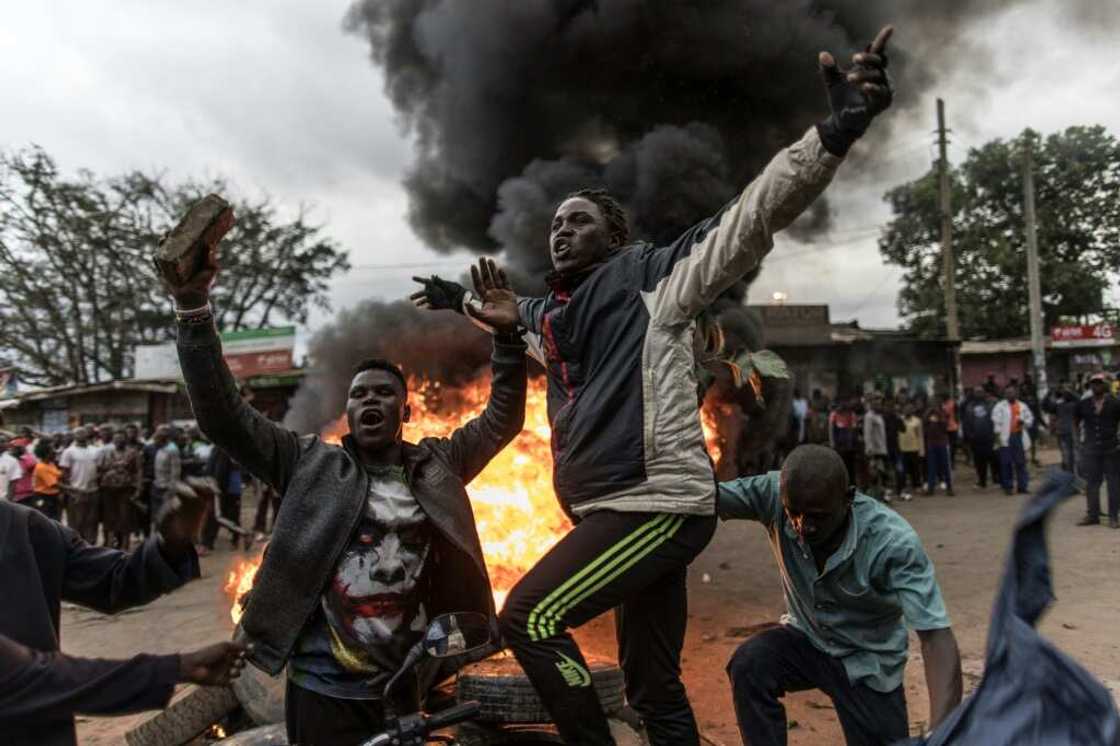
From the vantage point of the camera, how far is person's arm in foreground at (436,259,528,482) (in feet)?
9.54

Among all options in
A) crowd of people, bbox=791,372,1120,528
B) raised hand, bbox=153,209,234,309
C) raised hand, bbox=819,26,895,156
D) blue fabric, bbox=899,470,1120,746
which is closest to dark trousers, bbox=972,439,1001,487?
crowd of people, bbox=791,372,1120,528

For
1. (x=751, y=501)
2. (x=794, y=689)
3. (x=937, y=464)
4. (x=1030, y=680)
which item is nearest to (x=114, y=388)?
(x=937, y=464)

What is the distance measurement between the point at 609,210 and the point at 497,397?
84 centimetres

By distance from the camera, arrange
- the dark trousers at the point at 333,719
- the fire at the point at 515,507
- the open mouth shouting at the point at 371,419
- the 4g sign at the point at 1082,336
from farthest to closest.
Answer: the 4g sign at the point at 1082,336
the fire at the point at 515,507
the open mouth shouting at the point at 371,419
the dark trousers at the point at 333,719

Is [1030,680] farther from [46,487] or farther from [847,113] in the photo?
[46,487]

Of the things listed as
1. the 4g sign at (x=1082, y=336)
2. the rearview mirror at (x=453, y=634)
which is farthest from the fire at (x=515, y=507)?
the 4g sign at (x=1082, y=336)

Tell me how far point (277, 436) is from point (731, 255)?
1.57 metres

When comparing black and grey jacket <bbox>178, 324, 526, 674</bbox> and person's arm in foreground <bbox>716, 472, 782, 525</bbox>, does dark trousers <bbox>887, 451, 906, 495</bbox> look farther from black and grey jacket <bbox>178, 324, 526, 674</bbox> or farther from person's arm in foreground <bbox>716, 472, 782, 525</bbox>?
black and grey jacket <bbox>178, 324, 526, 674</bbox>

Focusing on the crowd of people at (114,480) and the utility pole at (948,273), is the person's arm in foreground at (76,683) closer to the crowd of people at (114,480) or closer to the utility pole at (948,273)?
the crowd of people at (114,480)

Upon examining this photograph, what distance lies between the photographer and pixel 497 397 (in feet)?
9.67

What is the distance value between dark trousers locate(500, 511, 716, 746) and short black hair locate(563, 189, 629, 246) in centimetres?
117

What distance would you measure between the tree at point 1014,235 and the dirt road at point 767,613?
742 inches

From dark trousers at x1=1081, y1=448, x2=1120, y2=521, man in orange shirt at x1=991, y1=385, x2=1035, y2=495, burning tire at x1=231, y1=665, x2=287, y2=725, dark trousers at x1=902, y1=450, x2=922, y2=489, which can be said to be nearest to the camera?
burning tire at x1=231, y1=665, x2=287, y2=725

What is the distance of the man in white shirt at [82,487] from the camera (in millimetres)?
11148
